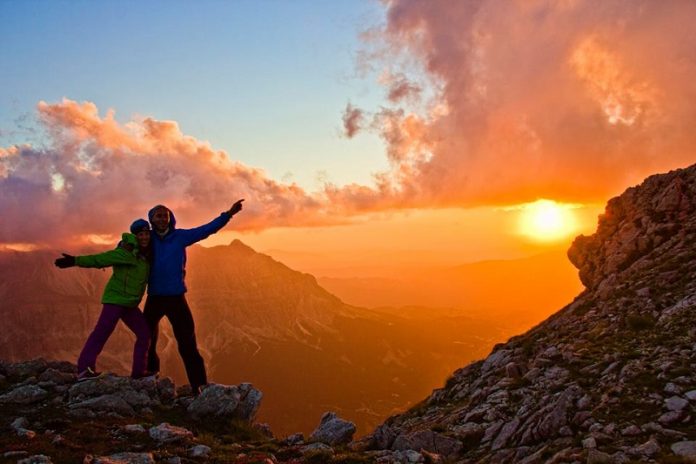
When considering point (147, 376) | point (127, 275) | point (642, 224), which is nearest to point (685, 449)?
point (127, 275)

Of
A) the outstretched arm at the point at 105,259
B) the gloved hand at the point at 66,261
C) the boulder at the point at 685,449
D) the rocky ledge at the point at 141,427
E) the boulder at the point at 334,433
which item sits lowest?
the rocky ledge at the point at 141,427

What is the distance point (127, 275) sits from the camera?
20.1 m

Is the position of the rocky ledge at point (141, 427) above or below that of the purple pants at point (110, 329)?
below

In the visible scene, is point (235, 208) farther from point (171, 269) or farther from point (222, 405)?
point (222, 405)

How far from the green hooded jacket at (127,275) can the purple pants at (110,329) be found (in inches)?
15.6

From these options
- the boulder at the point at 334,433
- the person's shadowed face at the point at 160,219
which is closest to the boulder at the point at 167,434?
the boulder at the point at 334,433

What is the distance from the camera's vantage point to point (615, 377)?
17.4 meters

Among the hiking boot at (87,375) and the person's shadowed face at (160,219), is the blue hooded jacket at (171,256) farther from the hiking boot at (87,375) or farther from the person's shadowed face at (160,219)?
the hiking boot at (87,375)

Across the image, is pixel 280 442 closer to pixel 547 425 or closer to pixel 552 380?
pixel 547 425

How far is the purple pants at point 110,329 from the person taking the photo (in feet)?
66.4

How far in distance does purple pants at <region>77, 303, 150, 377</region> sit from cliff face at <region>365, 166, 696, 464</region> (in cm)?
1081

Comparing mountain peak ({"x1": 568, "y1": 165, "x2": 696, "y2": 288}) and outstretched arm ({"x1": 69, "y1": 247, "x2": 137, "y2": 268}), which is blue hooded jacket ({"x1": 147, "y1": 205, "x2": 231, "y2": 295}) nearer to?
outstretched arm ({"x1": 69, "y1": 247, "x2": 137, "y2": 268})

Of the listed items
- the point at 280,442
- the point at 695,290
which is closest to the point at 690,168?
the point at 695,290

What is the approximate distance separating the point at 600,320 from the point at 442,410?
10.2 metres
